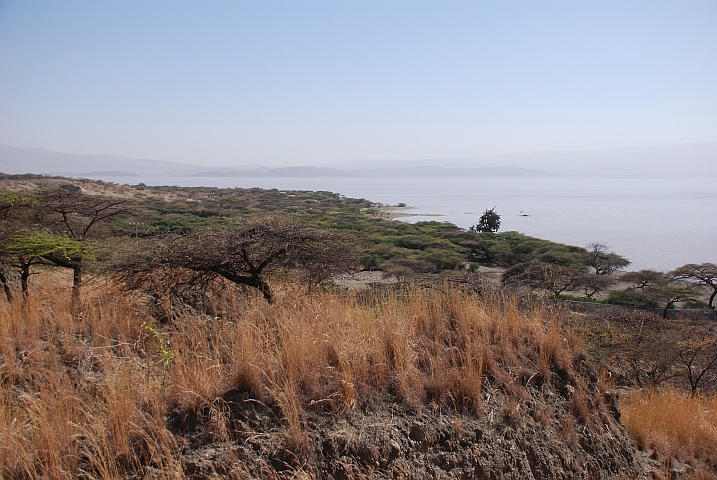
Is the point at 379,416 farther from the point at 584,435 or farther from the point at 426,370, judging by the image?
the point at 584,435

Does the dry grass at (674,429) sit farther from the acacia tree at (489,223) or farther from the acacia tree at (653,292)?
the acacia tree at (489,223)

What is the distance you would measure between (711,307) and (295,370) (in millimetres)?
22859

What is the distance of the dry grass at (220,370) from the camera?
303 cm

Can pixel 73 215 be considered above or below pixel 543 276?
above

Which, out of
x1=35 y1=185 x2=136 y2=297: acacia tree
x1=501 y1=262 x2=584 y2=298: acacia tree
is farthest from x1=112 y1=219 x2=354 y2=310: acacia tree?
x1=501 y1=262 x2=584 y2=298: acacia tree

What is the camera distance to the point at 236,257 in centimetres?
714

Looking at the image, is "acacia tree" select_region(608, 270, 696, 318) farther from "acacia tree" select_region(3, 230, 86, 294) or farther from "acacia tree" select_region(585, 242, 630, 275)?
"acacia tree" select_region(3, 230, 86, 294)

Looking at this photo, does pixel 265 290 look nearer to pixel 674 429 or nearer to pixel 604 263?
pixel 674 429

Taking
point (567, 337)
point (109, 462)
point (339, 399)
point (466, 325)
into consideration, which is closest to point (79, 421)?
point (109, 462)

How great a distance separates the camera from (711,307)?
2030 centimetres

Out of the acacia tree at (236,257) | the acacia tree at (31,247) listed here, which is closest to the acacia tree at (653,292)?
the acacia tree at (236,257)

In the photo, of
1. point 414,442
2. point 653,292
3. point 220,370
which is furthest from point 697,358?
point 220,370

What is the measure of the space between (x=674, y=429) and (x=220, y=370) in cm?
568

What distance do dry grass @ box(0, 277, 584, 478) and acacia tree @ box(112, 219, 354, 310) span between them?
87 centimetres
